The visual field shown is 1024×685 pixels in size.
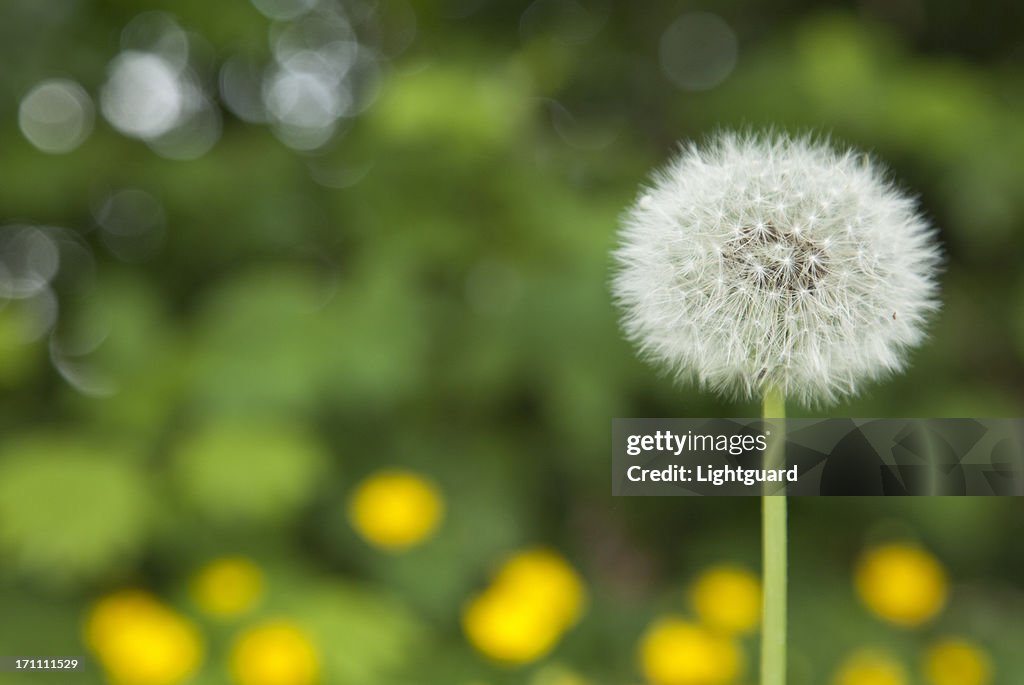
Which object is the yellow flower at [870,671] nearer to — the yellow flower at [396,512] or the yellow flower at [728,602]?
the yellow flower at [728,602]

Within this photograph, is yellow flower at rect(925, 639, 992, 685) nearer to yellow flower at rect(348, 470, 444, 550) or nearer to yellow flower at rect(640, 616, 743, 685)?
yellow flower at rect(640, 616, 743, 685)

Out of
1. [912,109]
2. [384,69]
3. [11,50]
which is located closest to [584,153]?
[384,69]

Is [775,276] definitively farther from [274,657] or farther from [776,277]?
[274,657]

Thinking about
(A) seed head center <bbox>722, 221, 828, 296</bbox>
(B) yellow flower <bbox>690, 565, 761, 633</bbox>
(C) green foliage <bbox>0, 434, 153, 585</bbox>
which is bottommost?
(B) yellow flower <bbox>690, 565, 761, 633</bbox>

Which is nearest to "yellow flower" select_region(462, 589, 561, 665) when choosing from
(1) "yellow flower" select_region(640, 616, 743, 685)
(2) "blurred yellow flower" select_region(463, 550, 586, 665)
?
(2) "blurred yellow flower" select_region(463, 550, 586, 665)

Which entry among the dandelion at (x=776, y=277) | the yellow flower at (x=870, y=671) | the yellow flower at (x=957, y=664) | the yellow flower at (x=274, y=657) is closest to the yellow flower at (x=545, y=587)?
the yellow flower at (x=274, y=657)

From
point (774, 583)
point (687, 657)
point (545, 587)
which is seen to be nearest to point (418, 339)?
point (545, 587)
